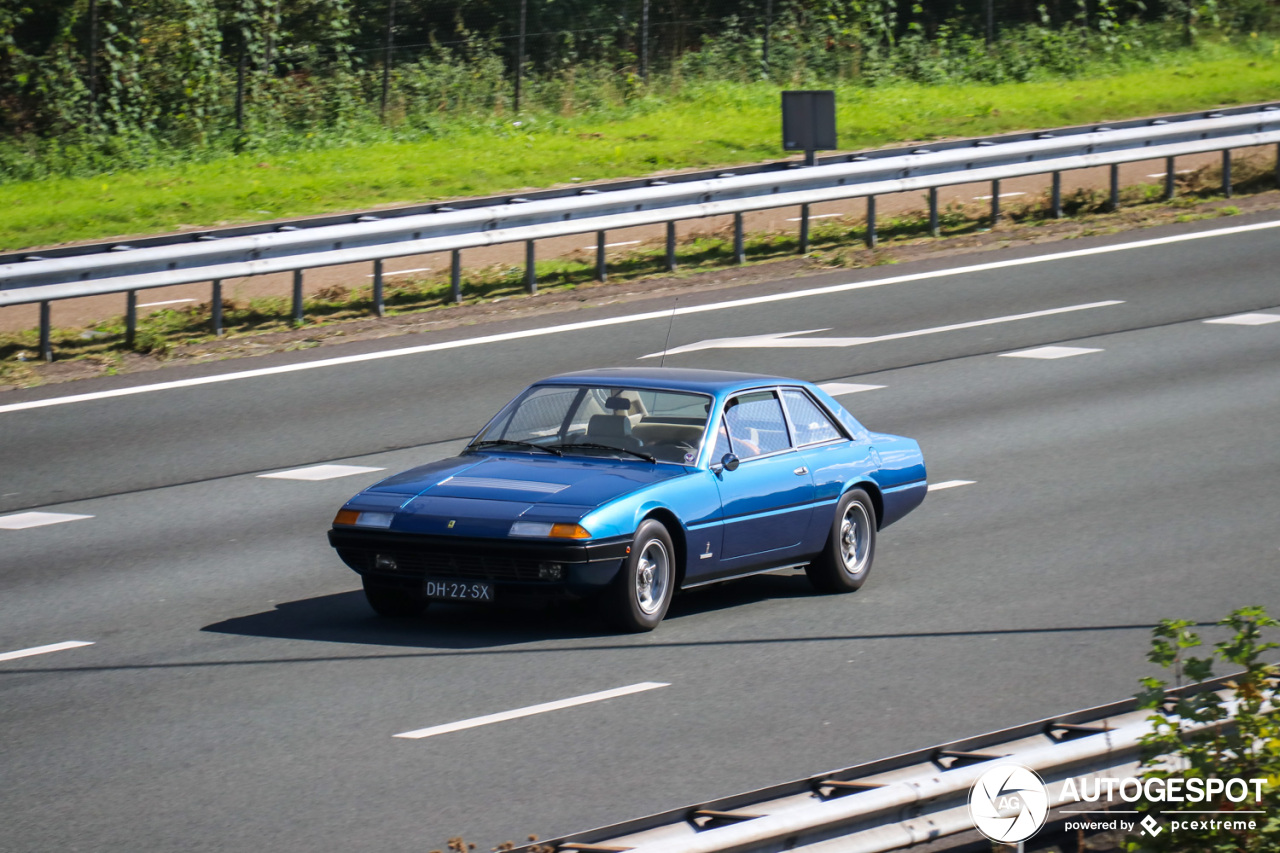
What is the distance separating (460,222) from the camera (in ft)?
63.9

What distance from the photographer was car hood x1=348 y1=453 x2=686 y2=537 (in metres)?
8.84

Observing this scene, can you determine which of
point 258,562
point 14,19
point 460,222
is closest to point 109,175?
point 14,19

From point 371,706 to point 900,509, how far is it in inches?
170

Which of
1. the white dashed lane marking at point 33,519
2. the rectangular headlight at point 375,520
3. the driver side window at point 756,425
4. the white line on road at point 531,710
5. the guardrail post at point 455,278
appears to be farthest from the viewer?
the guardrail post at point 455,278

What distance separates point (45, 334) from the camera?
56.1ft

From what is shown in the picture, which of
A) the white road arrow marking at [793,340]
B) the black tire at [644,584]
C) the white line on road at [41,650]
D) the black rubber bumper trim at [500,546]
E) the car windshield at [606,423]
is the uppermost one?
the car windshield at [606,423]

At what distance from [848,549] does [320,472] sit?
447cm

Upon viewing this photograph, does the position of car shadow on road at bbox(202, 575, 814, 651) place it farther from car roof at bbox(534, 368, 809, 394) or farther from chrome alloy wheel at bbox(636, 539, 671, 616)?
car roof at bbox(534, 368, 809, 394)

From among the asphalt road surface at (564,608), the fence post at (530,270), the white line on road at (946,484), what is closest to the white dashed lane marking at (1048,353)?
the asphalt road surface at (564,608)

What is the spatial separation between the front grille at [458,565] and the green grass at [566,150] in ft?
52.1

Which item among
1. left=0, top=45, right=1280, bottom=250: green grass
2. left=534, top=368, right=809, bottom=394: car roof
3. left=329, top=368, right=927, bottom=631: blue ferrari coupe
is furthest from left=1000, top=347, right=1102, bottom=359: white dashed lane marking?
left=0, top=45, right=1280, bottom=250: green grass

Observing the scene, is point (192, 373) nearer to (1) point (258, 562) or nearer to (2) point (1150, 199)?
(1) point (258, 562)

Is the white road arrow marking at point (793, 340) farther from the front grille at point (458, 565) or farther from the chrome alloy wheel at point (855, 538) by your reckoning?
the front grille at point (458, 565)

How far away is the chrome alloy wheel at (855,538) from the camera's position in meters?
10.5
